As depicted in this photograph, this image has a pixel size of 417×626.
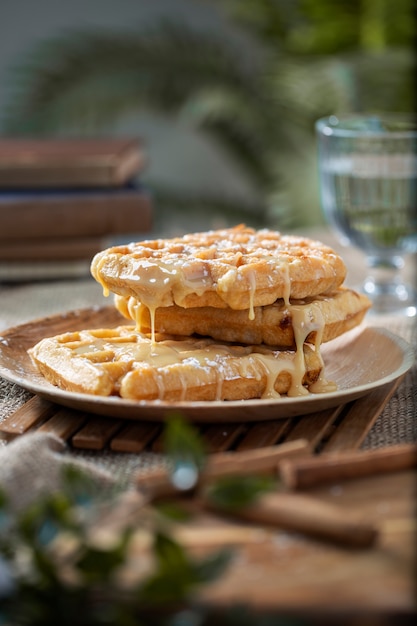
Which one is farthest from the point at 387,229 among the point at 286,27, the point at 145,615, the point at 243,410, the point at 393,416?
the point at 286,27

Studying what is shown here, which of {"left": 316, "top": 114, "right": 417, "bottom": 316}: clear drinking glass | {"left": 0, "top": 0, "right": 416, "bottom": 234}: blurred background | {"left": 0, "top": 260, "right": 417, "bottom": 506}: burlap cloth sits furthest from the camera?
{"left": 0, "top": 0, "right": 416, "bottom": 234}: blurred background

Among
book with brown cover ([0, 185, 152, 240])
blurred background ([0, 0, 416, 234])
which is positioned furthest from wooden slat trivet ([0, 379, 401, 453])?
blurred background ([0, 0, 416, 234])

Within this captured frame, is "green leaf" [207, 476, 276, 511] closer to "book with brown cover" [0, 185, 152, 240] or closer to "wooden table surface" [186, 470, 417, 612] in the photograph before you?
"wooden table surface" [186, 470, 417, 612]

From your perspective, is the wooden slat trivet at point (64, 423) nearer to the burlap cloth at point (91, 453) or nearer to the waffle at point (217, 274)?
the burlap cloth at point (91, 453)

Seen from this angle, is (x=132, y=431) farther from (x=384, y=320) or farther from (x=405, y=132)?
(x=405, y=132)

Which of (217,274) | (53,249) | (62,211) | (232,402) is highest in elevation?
(217,274)

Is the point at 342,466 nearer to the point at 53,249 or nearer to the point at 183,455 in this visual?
the point at 183,455

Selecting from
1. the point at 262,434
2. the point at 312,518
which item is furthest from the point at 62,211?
the point at 312,518
